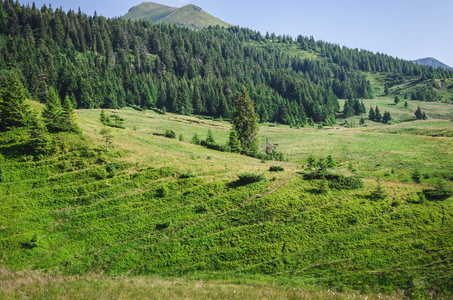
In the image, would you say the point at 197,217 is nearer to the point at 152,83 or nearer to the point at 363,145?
the point at 363,145

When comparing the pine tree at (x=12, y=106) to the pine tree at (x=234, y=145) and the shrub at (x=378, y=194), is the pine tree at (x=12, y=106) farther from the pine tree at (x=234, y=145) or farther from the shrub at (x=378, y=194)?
the shrub at (x=378, y=194)

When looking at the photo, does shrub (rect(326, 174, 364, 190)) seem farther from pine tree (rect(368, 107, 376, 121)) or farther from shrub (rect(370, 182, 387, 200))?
pine tree (rect(368, 107, 376, 121))

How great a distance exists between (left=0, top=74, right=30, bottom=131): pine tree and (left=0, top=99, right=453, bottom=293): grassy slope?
6.62 m

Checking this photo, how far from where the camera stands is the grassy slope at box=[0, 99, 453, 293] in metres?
20.0

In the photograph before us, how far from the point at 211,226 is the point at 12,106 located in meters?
34.8

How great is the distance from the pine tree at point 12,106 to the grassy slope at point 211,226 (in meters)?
6.62

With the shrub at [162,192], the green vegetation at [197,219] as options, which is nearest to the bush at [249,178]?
the green vegetation at [197,219]

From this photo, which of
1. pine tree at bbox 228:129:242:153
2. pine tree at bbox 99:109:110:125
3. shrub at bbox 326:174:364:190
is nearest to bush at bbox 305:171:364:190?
shrub at bbox 326:174:364:190

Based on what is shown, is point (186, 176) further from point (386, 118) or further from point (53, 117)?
point (386, 118)

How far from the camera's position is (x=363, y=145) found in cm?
7150

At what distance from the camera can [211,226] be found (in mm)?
24453

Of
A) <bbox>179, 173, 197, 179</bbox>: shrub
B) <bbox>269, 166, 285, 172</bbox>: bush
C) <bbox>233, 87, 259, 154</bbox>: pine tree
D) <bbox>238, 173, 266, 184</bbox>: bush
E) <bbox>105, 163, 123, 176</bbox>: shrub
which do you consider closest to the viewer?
<bbox>105, 163, 123, 176</bbox>: shrub

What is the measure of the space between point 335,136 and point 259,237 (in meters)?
76.7

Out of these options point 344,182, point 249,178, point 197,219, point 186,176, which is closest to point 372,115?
point 344,182
